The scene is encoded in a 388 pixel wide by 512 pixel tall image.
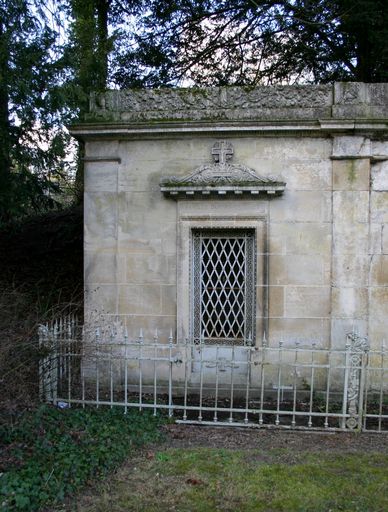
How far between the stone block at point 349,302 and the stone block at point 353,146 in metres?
1.89

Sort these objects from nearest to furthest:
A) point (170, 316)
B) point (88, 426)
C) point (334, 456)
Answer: point (334, 456) < point (88, 426) < point (170, 316)

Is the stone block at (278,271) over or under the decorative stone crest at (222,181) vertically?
under

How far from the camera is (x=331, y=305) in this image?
7.23m

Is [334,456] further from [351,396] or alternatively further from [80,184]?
[80,184]

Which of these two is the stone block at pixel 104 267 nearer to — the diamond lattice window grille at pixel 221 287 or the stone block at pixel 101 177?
the stone block at pixel 101 177

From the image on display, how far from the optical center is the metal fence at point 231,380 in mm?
6113

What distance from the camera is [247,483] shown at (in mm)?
4566

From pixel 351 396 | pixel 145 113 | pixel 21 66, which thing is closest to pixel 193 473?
pixel 351 396

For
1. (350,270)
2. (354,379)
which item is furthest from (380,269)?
(354,379)

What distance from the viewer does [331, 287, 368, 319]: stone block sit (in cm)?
716

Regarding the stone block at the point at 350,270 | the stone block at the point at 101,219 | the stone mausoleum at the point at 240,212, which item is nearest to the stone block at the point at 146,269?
the stone mausoleum at the point at 240,212

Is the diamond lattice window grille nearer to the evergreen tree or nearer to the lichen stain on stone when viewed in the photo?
the lichen stain on stone

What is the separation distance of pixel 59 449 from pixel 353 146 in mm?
5369

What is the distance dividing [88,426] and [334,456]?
2620 millimetres
